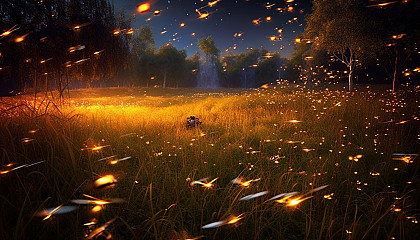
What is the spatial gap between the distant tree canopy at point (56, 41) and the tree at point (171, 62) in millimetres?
41939

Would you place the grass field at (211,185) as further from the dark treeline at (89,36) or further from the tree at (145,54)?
the tree at (145,54)

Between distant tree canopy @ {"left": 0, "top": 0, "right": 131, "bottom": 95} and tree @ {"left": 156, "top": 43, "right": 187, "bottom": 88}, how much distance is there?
4194 cm

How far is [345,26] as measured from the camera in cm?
1559

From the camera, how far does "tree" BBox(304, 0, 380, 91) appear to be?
14914 millimetres

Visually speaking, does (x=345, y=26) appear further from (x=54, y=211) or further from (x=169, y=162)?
(x=54, y=211)

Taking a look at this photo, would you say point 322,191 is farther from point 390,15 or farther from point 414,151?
point 390,15

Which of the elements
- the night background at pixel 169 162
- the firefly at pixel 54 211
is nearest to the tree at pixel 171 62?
the night background at pixel 169 162

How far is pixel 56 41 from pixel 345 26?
1899 centimetres

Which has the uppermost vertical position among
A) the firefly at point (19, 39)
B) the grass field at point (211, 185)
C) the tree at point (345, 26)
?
the tree at point (345, 26)

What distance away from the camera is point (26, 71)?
225 inches

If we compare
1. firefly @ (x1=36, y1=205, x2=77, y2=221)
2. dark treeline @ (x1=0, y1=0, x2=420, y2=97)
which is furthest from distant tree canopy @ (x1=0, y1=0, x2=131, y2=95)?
firefly @ (x1=36, y1=205, x2=77, y2=221)

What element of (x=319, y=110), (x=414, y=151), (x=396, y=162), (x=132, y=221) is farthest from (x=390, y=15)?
(x=132, y=221)

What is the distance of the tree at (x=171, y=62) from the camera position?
155 feet

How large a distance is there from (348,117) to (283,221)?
6300 millimetres
